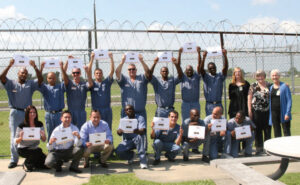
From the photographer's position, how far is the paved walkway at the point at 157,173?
4883mm

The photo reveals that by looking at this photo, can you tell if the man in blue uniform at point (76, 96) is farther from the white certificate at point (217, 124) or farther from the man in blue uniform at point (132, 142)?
the white certificate at point (217, 124)

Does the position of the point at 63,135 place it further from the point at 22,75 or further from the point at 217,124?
the point at 217,124

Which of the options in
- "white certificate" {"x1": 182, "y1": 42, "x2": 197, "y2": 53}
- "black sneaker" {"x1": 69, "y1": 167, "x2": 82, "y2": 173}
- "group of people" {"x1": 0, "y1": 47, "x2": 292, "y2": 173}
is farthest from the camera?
"white certificate" {"x1": 182, "y1": 42, "x2": 197, "y2": 53}

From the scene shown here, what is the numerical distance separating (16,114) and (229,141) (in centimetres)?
385

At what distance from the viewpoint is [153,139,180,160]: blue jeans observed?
5742 mm

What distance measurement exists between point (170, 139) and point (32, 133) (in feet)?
7.88

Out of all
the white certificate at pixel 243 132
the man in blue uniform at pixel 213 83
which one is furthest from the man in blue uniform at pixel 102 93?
the white certificate at pixel 243 132

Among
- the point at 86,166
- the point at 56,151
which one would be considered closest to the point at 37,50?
the point at 56,151

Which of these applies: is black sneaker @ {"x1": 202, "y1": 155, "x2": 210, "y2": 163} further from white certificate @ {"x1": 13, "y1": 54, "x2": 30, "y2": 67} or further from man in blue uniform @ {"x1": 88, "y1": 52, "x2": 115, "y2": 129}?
white certificate @ {"x1": 13, "y1": 54, "x2": 30, "y2": 67}

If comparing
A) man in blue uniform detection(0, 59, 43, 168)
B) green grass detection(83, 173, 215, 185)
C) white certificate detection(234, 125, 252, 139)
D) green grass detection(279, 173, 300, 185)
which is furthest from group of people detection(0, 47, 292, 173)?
green grass detection(279, 173, 300, 185)

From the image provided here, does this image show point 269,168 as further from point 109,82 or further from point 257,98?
point 109,82

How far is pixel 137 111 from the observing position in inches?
237

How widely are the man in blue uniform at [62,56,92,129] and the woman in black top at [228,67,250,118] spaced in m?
2.80

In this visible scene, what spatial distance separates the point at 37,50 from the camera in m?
5.93
